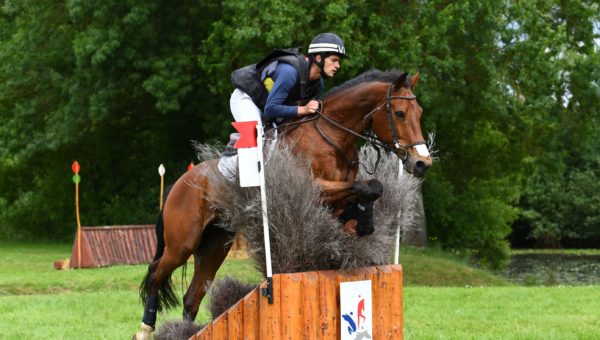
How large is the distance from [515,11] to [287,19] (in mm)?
5341

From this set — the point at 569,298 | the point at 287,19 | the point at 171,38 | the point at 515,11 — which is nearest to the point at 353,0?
the point at 287,19

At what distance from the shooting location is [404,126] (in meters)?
5.75

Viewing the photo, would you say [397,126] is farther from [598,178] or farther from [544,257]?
[598,178]

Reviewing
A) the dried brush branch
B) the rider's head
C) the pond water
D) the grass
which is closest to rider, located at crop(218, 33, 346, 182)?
the rider's head

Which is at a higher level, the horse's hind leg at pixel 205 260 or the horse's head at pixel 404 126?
the horse's head at pixel 404 126

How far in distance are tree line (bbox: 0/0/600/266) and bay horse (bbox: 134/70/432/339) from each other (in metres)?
10.9

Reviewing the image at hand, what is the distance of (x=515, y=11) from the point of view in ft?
64.4

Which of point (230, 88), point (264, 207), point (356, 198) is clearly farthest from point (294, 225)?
point (230, 88)

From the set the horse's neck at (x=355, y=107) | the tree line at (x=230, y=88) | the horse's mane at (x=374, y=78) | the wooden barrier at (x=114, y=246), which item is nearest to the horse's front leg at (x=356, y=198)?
the horse's neck at (x=355, y=107)

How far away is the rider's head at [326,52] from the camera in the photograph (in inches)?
238

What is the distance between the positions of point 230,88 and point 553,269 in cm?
1289

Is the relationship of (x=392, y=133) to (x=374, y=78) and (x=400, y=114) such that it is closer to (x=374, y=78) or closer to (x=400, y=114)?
(x=400, y=114)

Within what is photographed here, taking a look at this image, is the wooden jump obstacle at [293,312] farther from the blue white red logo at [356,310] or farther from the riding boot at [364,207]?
the riding boot at [364,207]

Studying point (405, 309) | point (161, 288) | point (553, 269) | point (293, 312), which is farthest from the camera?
point (553, 269)
